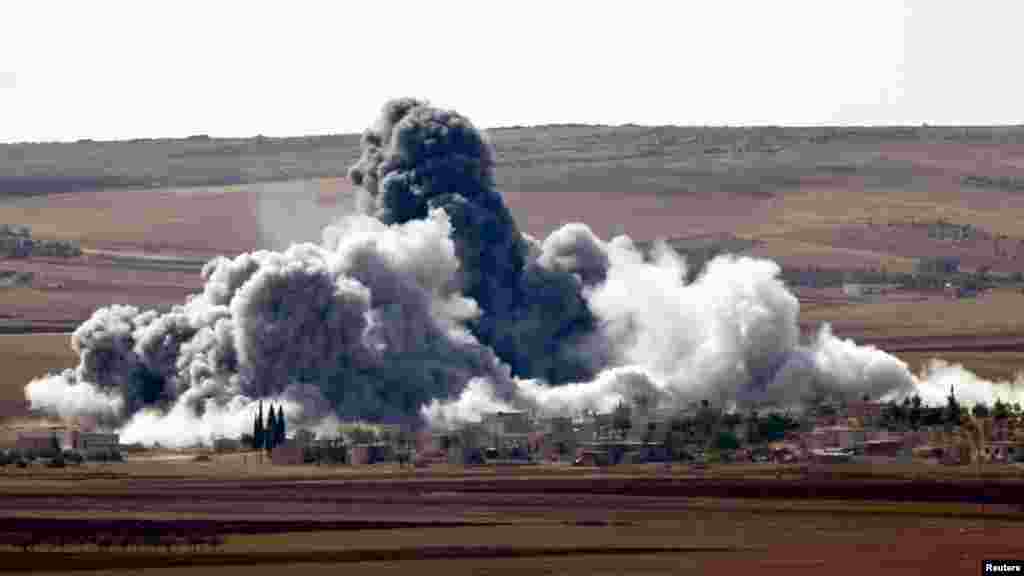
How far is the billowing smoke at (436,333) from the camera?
17112 centimetres

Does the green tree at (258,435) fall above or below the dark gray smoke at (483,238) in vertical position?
below

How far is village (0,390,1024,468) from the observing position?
16100cm

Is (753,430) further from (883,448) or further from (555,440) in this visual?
(555,440)

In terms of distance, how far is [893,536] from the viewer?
364 feet

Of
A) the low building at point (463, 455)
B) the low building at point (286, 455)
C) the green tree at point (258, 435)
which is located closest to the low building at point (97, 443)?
the green tree at point (258, 435)

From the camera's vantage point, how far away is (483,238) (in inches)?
7298

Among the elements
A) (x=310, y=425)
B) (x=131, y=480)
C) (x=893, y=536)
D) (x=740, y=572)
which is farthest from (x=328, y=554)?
(x=310, y=425)

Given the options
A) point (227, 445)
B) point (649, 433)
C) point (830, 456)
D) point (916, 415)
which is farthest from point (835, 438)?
point (227, 445)

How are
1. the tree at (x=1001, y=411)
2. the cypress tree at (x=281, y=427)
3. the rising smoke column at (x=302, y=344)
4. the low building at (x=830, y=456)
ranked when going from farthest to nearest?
1. the tree at (x=1001, y=411)
2. the rising smoke column at (x=302, y=344)
3. the cypress tree at (x=281, y=427)
4. the low building at (x=830, y=456)

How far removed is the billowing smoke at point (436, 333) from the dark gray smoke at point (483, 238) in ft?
0.51

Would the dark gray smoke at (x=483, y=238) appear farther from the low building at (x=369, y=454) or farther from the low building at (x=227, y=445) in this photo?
the low building at (x=227, y=445)

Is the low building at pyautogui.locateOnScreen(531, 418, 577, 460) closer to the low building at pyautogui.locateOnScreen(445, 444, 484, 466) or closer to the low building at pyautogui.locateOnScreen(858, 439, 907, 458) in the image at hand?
the low building at pyautogui.locateOnScreen(445, 444, 484, 466)

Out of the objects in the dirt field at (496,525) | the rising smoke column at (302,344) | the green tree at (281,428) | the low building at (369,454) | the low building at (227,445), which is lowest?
the dirt field at (496,525)

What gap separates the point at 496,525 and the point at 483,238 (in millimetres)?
70761
